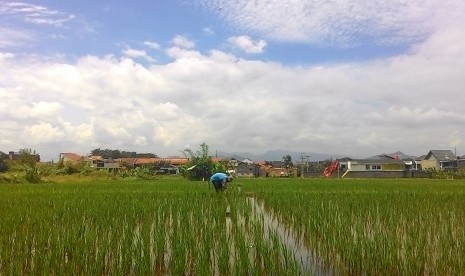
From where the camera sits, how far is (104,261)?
3.94m

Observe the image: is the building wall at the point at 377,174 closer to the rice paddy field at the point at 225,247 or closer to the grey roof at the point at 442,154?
the grey roof at the point at 442,154

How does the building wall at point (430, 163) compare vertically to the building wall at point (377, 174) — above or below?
above

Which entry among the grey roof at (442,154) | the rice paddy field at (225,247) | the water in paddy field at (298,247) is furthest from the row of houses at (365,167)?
the rice paddy field at (225,247)

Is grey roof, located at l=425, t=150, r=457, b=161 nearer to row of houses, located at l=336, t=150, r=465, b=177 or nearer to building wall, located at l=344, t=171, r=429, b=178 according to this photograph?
row of houses, located at l=336, t=150, r=465, b=177

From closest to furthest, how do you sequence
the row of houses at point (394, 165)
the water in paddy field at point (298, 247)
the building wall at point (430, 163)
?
1. the water in paddy field at point (298, 247)
2. the row of houses at point (394, 165)
3. the building wall at point (430, 163)

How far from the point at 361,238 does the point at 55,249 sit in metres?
3.24

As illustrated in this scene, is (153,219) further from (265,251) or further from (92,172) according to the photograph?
(92,172)

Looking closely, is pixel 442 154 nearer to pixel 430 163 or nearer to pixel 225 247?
pixel 430 163

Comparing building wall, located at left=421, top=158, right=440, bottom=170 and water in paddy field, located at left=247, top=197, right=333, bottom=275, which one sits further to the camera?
building wall, located at left=421, top=158, right=440, bottom=170

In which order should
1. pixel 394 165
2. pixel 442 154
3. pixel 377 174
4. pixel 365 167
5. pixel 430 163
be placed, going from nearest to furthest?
pixel 377 174 → pixel 394 165 → pixel 365 167 → pixel 442 154 → pixel 430 163

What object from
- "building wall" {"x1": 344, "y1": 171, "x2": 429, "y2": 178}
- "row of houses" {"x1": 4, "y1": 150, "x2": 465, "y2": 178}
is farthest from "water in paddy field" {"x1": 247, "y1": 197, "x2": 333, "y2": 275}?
"building wall" {"x1": 344, "y1": 171, "x2": 429, "y2": 178}

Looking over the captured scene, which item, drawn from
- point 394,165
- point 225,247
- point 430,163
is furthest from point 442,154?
point 225,247

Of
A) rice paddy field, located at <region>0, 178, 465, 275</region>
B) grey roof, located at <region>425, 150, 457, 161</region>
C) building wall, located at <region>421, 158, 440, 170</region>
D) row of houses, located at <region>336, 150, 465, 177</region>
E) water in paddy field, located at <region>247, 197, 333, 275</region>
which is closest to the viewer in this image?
rice paddy field, located at <region>0, 178, 465, 275</region>

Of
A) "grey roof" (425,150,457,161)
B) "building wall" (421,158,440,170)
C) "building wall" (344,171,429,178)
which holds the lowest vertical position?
"building wall" (344,171,429,178)
